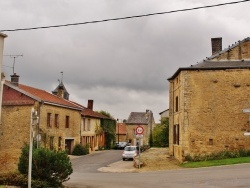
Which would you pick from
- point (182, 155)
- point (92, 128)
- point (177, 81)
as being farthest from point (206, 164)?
point (92, 128)

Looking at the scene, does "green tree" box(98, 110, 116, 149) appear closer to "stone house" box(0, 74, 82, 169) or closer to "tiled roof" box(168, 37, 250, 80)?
"stone house" box(0, 74, 82, 169)

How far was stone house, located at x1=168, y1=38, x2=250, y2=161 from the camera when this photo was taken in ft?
89.1

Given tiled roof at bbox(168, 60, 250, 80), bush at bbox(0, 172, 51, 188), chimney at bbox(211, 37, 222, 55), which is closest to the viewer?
bush at bbox(0, 172, 51, 188)

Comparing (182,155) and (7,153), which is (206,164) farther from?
(7,153)

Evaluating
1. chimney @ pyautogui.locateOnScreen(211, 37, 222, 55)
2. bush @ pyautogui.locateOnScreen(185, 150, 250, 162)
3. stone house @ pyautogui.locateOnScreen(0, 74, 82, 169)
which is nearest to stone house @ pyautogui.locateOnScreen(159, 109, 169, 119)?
chimney @ pyautogui.locateOnScreen(211, 37, 222, 55)

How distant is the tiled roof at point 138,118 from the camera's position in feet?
262

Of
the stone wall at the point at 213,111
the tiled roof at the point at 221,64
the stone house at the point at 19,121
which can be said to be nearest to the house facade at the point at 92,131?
the stone house at the point at 19,121

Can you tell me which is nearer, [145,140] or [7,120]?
[7,120]

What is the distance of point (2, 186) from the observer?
44.4 ft

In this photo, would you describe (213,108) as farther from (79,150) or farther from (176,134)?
(79,150)

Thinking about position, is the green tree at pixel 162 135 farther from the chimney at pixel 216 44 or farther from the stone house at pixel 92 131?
the chimney at pixel 216 44

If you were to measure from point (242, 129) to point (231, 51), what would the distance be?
695cm

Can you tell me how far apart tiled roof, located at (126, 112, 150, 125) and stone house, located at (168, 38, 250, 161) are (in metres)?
51.5

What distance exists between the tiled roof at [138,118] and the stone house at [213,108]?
51.5 m
